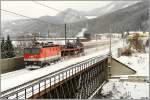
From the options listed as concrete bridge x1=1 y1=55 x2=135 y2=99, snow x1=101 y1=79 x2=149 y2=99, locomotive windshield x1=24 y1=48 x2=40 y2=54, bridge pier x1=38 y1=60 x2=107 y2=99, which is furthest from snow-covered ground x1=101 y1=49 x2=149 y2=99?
locomotive windshield x1=24 y1=48 x2=40 y2=54

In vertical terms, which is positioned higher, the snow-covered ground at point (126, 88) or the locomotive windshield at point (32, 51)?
the locomotive windshield at point (32, 51)

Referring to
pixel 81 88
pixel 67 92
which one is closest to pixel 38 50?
pixel 81 88

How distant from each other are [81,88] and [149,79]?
23067 mm

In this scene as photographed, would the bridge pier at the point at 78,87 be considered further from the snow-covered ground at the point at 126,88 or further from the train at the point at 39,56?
the train at the point at 39,56

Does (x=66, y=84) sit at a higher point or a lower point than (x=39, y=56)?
lower

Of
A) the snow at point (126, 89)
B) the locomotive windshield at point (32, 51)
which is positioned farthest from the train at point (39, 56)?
the snow at point (126, 89)

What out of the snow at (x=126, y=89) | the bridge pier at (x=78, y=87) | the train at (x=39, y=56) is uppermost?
the train at (x=39, y=56)

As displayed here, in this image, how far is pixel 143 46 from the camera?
331 ft

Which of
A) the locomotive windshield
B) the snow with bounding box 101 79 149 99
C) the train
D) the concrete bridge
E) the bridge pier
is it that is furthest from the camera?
the snow with bounding box 101 79 149 99

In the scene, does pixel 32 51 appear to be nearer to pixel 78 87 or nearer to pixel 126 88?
pixel 78 87

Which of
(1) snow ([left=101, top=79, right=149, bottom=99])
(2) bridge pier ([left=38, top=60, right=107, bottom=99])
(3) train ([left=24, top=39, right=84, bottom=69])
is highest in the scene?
(3) train ([left=24, top=39, right=84, bottom=69])

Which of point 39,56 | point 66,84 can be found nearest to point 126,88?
point 39,56

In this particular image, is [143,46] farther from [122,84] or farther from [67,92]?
[67,92]

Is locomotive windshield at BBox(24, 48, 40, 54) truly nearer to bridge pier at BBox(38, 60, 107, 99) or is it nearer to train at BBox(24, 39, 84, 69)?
train at BBox(24, 39, 84, 69)
